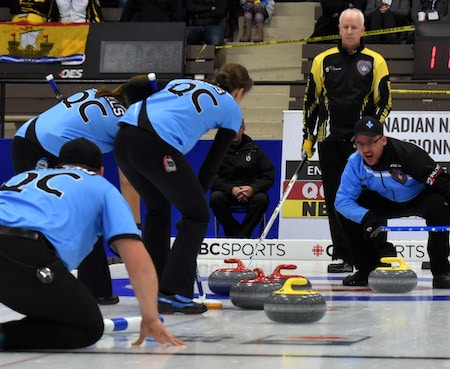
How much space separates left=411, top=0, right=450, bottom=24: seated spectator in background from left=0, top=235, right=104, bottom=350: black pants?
29.2 feet

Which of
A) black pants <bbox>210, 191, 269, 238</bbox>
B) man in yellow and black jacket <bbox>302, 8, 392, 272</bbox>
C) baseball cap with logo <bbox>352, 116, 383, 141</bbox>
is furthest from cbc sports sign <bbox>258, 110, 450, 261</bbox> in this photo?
baseball cap with logo <bbox>352, 116, 383, 141</bbox>

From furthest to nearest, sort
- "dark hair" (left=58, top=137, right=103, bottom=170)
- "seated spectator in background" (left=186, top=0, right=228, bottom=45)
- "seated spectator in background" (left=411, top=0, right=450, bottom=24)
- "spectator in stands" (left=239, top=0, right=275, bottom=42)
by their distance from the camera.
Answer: "spectator in stands" (left=239, top=0, right=275, bottom=42)
"seated spectator in background" (left=186, top=0, right=228, bottom=45)
"seated spectator in background" (left=411, top=0, right=450, bottom=24)
"dark hair" (left=58, top=137, right=103, bottom=170)

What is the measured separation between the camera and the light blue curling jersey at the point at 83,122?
5543 millimetres

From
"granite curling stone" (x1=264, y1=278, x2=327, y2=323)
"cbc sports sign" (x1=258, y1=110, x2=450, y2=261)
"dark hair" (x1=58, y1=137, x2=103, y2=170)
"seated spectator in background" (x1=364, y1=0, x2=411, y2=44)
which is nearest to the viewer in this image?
"dark hair" (x1=58, y1=137, x2=103, y2=170)

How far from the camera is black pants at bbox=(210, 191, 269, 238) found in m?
9.05

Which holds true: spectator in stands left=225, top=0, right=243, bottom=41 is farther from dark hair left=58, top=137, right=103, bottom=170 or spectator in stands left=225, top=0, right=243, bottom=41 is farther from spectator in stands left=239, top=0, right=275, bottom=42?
dark hair left=58, top=137, right=103, bottom=170

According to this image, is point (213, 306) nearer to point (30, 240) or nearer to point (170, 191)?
point (170, 191)

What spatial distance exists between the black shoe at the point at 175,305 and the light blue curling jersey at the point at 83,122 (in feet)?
3.71

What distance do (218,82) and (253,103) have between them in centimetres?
773

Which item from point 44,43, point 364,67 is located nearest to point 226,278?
point 364,67

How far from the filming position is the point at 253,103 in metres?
12.8

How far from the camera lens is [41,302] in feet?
11.3

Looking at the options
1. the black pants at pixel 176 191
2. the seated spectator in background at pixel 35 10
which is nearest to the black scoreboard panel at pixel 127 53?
the seated spectator in background at pixel 35 10

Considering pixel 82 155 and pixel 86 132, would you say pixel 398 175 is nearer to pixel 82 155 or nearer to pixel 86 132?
pixel 86 132
